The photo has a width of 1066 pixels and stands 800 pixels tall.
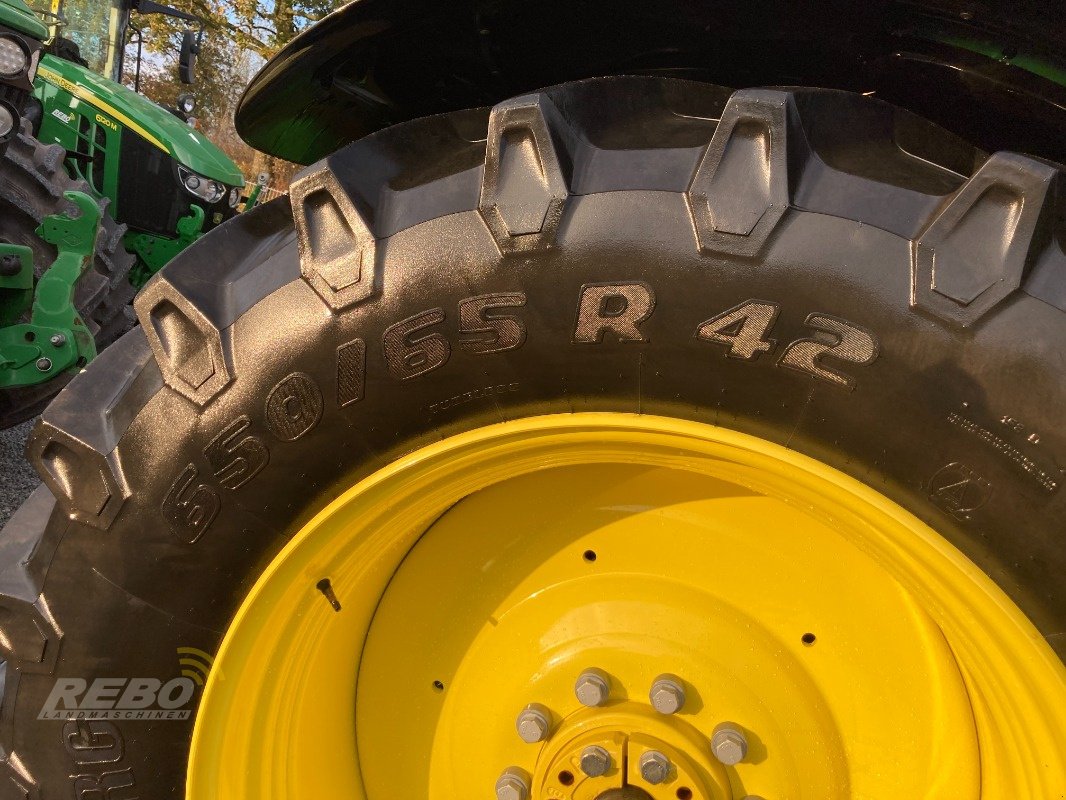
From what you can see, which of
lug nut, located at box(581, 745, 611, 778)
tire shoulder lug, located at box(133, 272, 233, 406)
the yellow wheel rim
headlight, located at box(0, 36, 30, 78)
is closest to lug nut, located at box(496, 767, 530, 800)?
the yellow wheel rim

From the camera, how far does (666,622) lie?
3.36 ft

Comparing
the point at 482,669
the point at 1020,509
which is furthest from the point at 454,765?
the point at 1020,509

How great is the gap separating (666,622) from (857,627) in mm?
228

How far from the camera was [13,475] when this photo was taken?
309 cm

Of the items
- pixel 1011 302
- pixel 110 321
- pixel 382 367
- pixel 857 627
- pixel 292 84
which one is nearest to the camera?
pixel 1011 302

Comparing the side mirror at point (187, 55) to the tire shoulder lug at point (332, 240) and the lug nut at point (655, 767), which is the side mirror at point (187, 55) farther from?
the lug nut at point (655, 767)

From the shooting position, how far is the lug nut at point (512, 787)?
40.9 inches

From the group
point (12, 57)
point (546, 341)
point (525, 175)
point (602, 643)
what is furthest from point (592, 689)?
point (12, 57)

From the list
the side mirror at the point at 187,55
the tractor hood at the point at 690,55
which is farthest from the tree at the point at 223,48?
the tractor hood at the point at 690,55

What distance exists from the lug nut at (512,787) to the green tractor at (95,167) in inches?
91.2

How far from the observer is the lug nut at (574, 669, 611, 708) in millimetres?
991

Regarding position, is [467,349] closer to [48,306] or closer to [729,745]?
[729,745]

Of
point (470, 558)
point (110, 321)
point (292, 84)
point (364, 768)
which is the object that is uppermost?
point (110, 321)

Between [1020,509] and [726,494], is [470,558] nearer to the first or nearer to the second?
[726,494]
